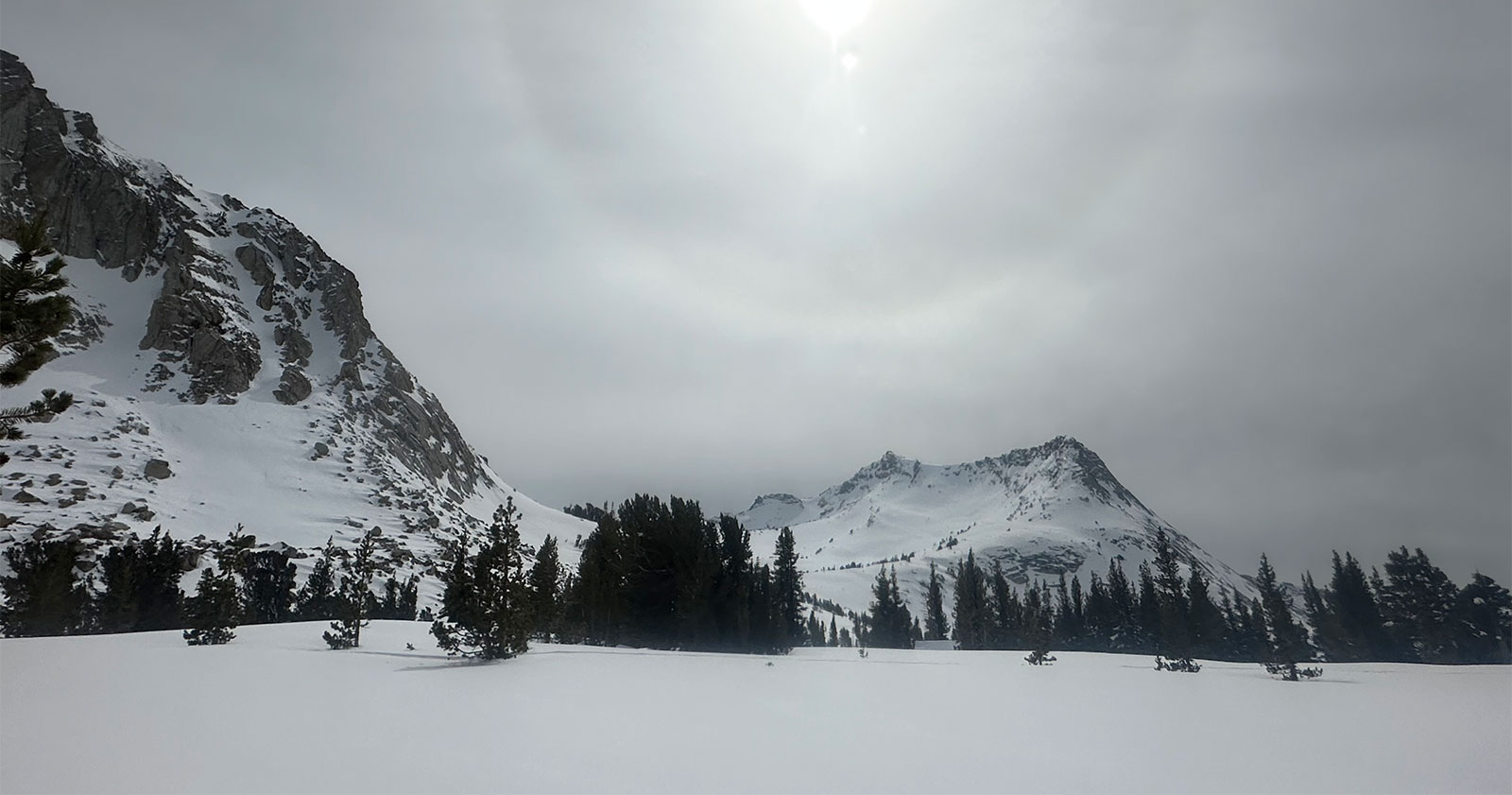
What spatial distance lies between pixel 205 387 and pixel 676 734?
150 meters


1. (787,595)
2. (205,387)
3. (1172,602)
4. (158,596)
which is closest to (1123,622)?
(1172,602)

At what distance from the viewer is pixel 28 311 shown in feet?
47.8

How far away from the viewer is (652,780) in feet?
21.7

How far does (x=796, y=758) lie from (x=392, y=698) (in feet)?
25.8

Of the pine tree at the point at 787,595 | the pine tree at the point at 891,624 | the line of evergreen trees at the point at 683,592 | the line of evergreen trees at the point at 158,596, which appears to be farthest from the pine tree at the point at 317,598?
the pine tree at the point at 891,624

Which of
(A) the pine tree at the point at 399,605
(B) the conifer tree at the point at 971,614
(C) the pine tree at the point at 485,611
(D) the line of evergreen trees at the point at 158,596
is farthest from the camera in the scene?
(B) the conifer tree at the point at 971,614

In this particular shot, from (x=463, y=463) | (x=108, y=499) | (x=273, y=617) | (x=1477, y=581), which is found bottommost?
(x=273, y=617)

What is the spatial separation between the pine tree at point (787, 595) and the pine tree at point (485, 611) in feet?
69.2

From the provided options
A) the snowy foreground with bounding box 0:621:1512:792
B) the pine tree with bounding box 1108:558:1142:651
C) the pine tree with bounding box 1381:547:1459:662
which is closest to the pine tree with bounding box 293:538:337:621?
the snowy foreground with bounding box 0:621:1512:792

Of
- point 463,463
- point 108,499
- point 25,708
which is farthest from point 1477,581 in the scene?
point 463,463

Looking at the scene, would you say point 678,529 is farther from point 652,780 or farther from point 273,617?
point 273,617

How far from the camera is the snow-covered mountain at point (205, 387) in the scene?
86938mm

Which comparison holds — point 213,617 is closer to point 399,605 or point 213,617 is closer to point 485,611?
point 485,611

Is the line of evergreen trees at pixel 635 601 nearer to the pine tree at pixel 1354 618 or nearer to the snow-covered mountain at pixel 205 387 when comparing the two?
the pine tree at pixel 1354 618
